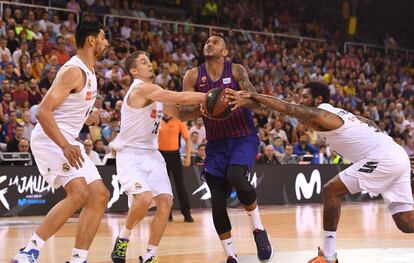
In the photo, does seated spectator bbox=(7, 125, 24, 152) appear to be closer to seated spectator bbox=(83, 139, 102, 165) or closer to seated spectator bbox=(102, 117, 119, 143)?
seated spectator bbox=(83, 139, 102, 165)

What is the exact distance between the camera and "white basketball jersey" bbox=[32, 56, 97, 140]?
684 centimetres

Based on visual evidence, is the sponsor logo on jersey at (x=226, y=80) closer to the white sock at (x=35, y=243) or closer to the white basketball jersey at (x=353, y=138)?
the white basketball jersey at (x=353, y=138)

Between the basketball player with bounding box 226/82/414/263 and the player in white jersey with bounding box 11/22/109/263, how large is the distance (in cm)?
207

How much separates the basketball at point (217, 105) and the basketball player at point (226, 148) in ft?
2.60

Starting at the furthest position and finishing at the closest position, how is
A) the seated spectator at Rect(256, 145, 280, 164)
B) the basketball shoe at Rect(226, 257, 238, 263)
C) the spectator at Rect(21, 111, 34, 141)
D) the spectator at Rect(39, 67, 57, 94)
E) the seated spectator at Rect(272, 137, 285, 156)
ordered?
the seated spectator at Rect(272, 137, 285, 156)
the seated spectator at Rect(256, 145, 280, 164)
the spectator at Rect(39, 67, 57, 94)
the spectator at Rect(21, 111, 34, 141)
the basketball shoe at Rect(226, 257, 238, 263)

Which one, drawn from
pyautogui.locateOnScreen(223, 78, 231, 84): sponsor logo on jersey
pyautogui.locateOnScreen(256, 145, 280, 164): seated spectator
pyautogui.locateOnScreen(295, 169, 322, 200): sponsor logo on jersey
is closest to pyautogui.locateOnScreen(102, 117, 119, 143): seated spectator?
pyautogui.locateOnScreen(256, 145, 280, 164): seated spectator

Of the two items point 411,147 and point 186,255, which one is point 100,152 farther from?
point 411,147

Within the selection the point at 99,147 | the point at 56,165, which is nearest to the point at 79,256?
the point at 56,165

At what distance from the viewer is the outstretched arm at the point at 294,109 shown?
692cm

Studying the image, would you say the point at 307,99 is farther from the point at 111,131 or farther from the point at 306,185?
the point at 306,185

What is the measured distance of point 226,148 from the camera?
7.85 m

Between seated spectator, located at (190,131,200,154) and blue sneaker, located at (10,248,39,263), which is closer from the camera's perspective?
blue sneaker, located at (10,248,39,263)

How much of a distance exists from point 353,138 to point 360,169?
1.01ft

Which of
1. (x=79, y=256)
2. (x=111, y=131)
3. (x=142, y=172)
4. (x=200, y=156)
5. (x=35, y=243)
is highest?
(x=142, y=172)
